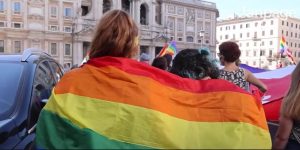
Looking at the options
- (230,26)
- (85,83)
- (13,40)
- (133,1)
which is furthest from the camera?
(230,26)

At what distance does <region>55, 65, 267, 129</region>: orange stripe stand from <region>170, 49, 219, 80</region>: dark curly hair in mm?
731

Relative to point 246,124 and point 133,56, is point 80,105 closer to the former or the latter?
point 133,56

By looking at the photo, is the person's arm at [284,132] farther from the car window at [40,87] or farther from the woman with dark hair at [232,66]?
the car window at [40,87]

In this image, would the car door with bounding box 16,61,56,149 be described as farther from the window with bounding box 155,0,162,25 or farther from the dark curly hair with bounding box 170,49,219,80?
the window with bounding box 155,0,162,25

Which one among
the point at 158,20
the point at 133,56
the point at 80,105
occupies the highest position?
the point at 158,20

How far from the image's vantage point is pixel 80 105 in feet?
7.97

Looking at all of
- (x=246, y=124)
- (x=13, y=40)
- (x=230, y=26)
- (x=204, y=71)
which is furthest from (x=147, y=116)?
(x=230, y=26)

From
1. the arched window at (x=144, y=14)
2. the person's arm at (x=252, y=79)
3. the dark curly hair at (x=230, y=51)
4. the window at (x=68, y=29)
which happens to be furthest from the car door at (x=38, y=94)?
the arched window at (x=144, y=14)

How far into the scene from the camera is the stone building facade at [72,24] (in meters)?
59.8

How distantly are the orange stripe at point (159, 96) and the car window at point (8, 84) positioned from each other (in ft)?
4.14

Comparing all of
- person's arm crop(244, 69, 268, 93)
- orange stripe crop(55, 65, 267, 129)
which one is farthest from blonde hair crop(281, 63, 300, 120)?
person's arm crop(244, 69, 268, 93)

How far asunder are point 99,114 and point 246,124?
32.7 inches

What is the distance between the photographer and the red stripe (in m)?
2.55

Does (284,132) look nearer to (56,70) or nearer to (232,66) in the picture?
(232,66)
